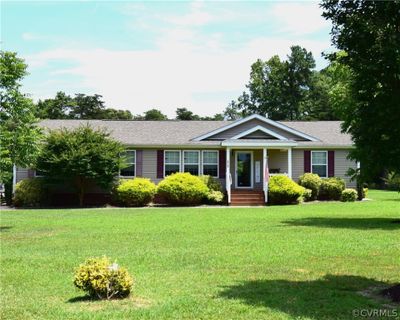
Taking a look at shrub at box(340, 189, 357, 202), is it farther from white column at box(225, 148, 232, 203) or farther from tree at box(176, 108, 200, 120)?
tree at box(176, 108, 200, 120)

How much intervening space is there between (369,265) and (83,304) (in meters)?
5.44

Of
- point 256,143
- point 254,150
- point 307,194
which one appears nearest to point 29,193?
point 256,143

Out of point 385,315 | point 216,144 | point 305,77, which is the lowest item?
point 385,315

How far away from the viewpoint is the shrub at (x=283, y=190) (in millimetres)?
27281

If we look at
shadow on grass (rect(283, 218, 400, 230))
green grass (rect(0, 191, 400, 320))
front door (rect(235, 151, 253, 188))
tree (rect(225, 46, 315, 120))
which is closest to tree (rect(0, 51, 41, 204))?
green grass (rect(0, 191, 400, 320))

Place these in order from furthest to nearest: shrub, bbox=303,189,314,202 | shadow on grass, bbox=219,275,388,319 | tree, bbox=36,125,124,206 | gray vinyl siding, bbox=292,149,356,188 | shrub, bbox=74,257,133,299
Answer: gray vinyl siding, bbox=292,149,356,188 < shrub, bbox=303,189,314,202 < tree, bbox=36,125,124,206 < shrub, bbox=74,257,133,299 < shadow on grass, bbox=219,275,388,319

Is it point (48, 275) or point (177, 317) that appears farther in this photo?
point (48, 275)

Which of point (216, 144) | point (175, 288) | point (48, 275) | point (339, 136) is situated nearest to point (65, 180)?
point (216, 144)

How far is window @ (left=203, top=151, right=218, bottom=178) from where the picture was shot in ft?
99.1

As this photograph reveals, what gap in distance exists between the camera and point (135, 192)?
89.5 ft

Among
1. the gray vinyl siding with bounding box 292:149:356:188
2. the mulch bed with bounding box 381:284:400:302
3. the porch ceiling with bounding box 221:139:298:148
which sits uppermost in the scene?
the porch ceiling with bounding box 221:139:298:148

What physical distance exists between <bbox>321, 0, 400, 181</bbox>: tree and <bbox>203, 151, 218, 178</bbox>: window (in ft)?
71.8

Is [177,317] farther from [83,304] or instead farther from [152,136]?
[152,136]

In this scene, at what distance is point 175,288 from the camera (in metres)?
8.09
